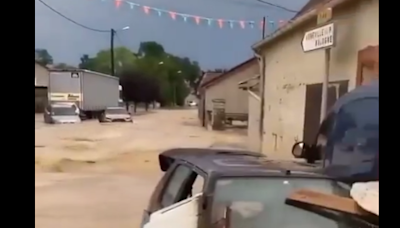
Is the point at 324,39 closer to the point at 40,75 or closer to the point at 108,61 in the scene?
the point at 40,75

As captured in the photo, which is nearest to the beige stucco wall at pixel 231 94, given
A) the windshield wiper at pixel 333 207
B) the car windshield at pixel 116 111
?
the car windshield at pixel 116 111

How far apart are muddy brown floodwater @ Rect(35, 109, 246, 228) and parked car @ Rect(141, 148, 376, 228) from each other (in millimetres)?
1015

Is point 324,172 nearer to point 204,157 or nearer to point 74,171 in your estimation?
point 204,157

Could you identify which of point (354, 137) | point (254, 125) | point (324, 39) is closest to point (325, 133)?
point (354, 137)

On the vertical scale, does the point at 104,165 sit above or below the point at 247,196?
below

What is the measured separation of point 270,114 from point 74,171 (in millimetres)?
2111

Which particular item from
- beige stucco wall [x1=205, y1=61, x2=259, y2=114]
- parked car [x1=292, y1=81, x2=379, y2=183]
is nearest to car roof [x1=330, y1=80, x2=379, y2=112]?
parked car [x1=292, y1=81, x2=379, y2=183]

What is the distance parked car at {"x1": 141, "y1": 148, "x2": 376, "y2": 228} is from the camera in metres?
1.28

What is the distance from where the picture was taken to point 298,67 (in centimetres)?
429

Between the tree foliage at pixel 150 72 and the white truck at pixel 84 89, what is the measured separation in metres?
0.28

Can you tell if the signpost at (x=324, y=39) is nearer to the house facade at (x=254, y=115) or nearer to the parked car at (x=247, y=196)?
the parked car at (x=247, y=196)

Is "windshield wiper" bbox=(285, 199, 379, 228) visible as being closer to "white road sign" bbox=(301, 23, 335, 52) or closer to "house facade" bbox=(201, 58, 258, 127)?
"white road sign" bbox=(301, 23, 335, 52)

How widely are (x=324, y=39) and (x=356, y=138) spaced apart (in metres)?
1.69
